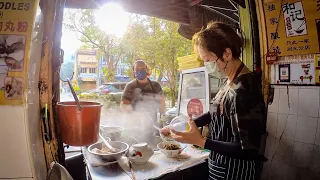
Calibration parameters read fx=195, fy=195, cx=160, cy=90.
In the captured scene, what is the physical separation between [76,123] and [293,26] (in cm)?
278

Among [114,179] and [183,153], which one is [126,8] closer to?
[183,153]

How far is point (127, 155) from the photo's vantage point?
229 centimetres

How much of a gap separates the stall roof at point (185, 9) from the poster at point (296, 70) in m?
1.51

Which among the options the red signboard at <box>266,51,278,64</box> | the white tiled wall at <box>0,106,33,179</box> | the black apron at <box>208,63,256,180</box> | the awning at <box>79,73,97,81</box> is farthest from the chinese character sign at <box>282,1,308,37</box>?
the awning at <box>79,73,97,81</box>

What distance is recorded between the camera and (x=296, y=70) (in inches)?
97.3

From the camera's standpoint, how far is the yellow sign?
7.53ft

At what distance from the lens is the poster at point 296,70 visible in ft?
7.64

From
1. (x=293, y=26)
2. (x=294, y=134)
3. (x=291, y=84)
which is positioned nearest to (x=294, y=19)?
(x=293, y=26)

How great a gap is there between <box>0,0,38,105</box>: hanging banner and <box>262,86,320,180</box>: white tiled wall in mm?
2881

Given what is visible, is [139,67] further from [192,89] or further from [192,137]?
[192,137]

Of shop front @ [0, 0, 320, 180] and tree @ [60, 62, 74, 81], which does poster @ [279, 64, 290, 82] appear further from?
tree @ [60, 62, 74, 81]

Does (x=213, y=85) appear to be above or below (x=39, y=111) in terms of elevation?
above

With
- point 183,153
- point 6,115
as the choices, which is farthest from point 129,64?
point 6,115

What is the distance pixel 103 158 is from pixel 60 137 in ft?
1.77
